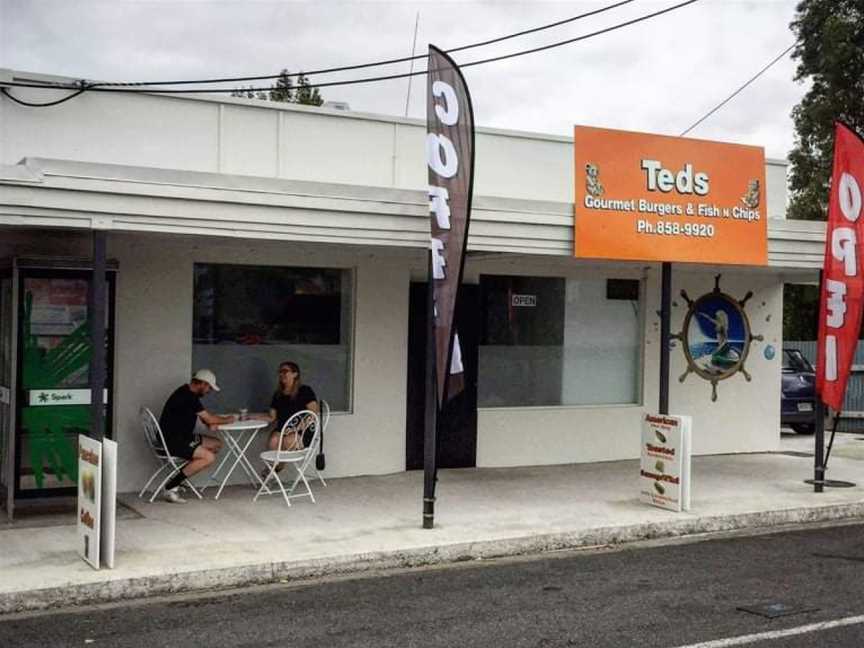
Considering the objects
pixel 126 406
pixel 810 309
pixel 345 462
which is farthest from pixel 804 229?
pixel 810 309

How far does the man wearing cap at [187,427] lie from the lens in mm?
9875

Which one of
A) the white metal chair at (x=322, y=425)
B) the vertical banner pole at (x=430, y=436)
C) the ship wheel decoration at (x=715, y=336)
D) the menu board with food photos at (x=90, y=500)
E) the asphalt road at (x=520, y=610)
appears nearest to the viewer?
the asphalt road at (x=520, y=610)

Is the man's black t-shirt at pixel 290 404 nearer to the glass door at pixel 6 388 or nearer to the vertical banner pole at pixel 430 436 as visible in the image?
the vertical banner pole at pixel 430 436

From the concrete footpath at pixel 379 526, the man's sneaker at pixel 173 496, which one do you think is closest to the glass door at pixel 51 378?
the concrete footpath at pixel 379 526

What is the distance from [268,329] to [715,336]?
6.47 meters

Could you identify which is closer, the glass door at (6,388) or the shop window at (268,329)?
the glass door at (6,388)

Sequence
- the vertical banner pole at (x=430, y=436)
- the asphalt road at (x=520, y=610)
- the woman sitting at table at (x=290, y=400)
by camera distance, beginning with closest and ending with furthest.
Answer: the asphalt road at (x=520, y=610)
the vertical banner pole at (x=430, y=436)
the woman sitting at table at (x=290, y=400)

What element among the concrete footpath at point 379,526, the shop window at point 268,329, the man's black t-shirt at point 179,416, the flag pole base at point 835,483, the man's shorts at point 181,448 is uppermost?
the shop window at point 268,329

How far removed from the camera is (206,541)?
8461 millimetres

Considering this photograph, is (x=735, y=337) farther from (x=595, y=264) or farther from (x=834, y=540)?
A: (x=834, y=540)

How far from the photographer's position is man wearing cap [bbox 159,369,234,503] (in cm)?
988

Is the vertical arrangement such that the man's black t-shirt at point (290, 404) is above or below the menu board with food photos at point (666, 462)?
above

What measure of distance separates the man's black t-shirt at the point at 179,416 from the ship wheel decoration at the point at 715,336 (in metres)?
7.02

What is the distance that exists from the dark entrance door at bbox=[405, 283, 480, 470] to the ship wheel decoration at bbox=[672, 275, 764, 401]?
3233 millimetres
